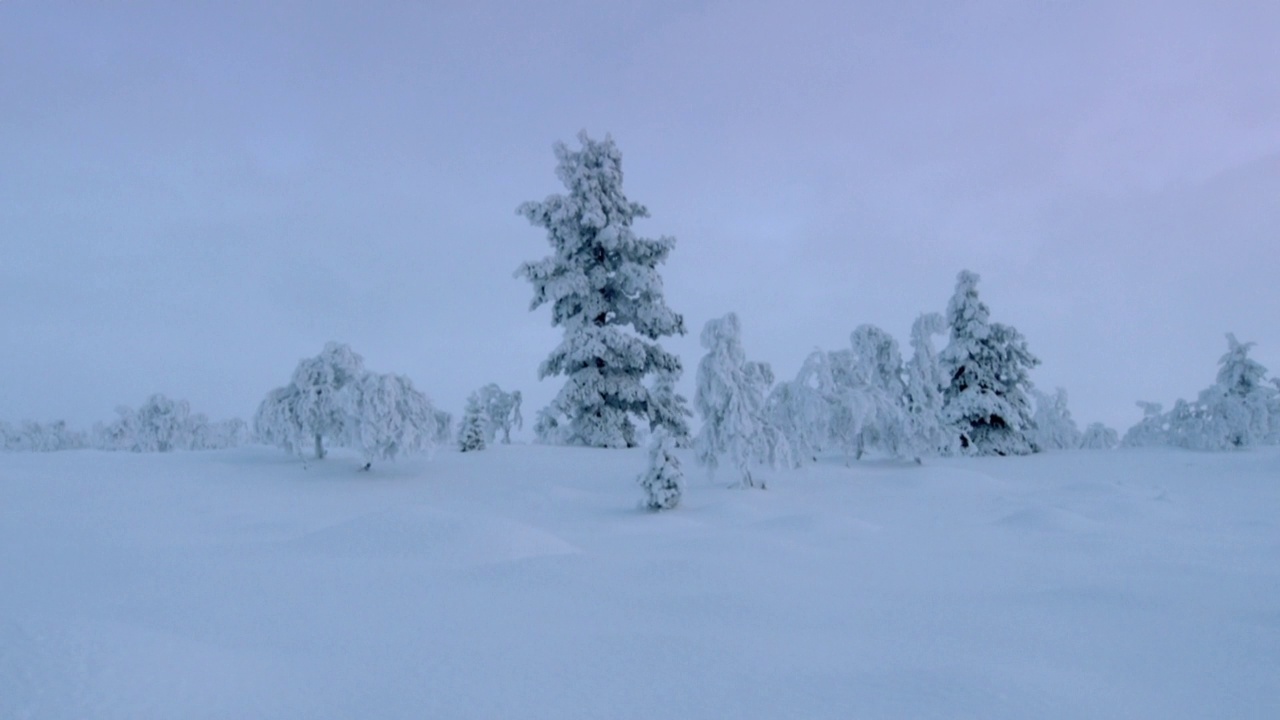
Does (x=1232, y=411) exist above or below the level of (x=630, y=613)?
above

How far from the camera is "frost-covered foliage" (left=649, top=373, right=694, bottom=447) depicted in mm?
23377

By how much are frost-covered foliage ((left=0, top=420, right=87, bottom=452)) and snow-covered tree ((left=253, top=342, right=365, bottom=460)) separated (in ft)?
69.8

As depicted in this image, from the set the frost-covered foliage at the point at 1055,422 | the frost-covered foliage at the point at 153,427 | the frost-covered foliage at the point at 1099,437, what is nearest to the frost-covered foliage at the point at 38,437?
the frost-covered foliage at the point at 153,427

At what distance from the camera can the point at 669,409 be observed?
23969 millimetres

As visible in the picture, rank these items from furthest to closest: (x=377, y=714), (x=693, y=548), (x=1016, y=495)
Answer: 1. (x=1016, y=495)
2. (x=693, y=548)
3. (x=377, y=714)

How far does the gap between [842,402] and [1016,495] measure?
5.18 m

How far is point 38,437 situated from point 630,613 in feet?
121

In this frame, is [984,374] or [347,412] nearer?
[347,412]

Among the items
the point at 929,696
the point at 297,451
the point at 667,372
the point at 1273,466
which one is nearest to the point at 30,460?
the point at 297,451

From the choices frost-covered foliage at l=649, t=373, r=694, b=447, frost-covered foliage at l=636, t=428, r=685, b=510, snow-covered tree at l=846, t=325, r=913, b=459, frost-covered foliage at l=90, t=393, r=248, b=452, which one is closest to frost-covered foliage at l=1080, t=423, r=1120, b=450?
snow-covered tree at l=846, t=325, r=913, b=459

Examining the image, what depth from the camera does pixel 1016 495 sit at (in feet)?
48.7

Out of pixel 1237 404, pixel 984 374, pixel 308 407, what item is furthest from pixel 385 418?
pixel 1237 404

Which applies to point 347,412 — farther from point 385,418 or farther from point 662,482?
point 662,482

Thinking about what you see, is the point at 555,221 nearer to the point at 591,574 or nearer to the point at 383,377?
the point at 383,377
